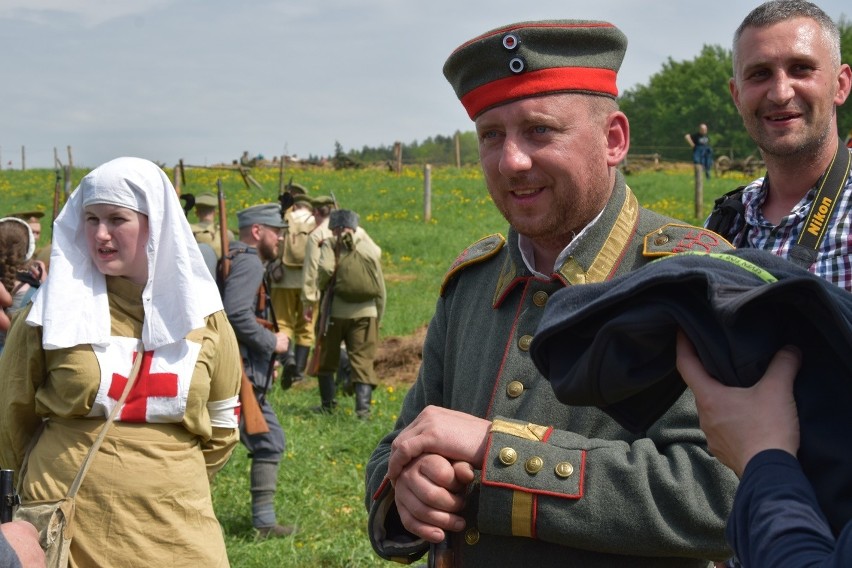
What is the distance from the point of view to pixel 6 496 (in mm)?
2861

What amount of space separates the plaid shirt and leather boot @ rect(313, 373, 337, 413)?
7.12 metres

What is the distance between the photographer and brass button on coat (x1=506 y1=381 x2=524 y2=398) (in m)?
2.04

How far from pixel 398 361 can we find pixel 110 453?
27.3 ft

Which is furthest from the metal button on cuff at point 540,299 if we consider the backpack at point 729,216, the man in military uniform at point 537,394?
the backpack at point 729,216

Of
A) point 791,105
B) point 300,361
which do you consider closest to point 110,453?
point 791,105

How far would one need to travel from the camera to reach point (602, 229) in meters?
2.10

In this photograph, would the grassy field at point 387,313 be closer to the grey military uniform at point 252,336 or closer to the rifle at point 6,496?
the grey military uniform at point 252,336

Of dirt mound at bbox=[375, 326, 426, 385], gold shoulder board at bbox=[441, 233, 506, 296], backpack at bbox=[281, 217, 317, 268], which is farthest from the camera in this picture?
backpack at bbox=[281, 217, 317, 268]

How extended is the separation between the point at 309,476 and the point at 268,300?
1360 mm

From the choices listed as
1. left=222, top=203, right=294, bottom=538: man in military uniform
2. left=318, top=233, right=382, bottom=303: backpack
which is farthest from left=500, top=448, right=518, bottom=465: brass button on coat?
left=318, top=233, right=382, bottom=303: backpack

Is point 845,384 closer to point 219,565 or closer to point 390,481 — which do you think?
point 390,481

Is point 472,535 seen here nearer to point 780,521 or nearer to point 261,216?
point 780,521

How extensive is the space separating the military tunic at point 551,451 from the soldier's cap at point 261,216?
22.8ft

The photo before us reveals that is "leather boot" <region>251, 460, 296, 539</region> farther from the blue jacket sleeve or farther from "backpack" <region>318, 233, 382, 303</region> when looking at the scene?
the blue jacket sleeve
